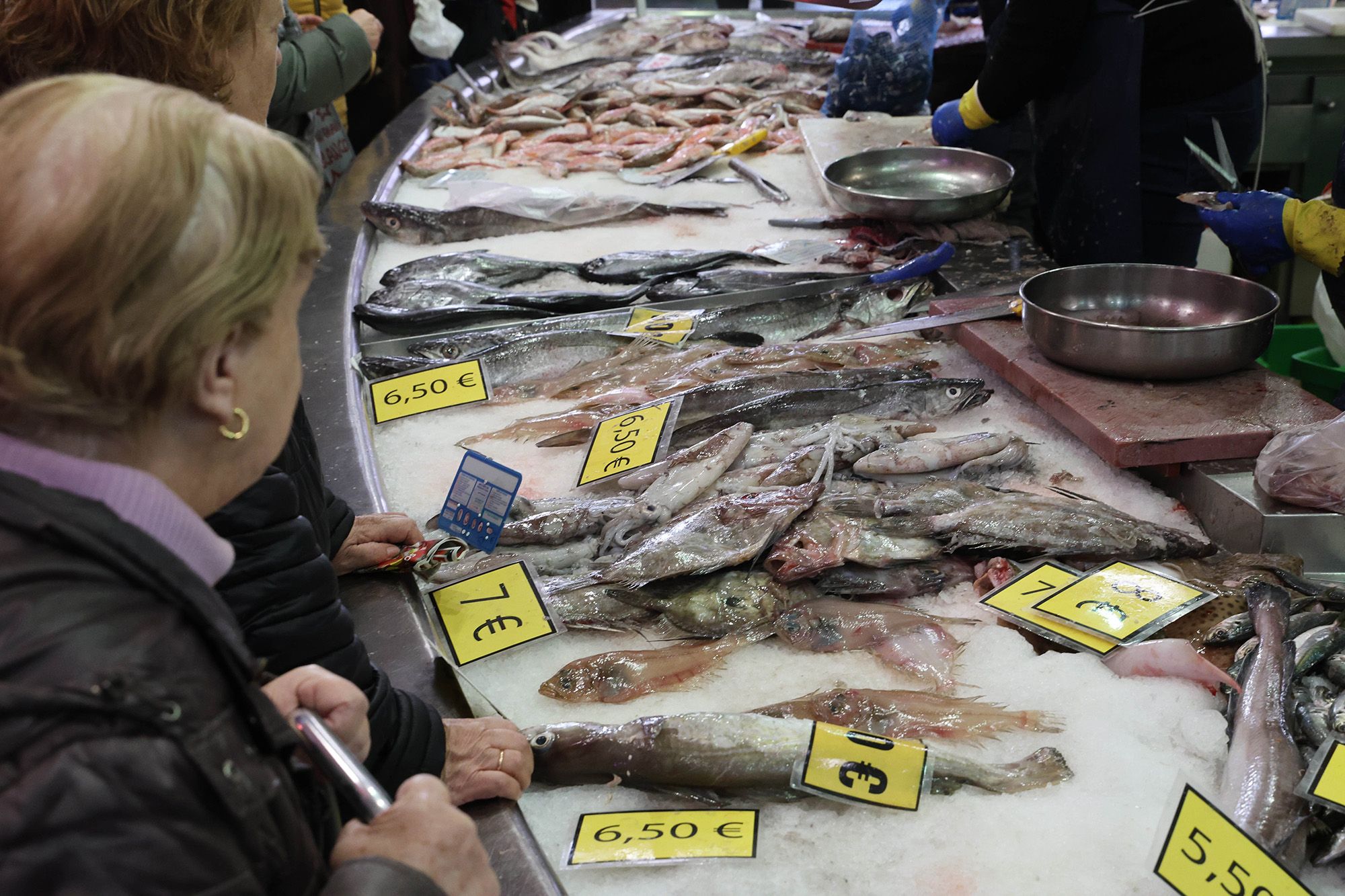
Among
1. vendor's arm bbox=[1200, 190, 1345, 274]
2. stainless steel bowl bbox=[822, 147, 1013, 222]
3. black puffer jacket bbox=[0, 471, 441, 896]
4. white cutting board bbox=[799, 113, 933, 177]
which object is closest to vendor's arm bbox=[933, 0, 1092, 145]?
stainless steel bowl bbox=[822, 147, 1013, 222]

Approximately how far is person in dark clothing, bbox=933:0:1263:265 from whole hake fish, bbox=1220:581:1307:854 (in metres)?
2.83

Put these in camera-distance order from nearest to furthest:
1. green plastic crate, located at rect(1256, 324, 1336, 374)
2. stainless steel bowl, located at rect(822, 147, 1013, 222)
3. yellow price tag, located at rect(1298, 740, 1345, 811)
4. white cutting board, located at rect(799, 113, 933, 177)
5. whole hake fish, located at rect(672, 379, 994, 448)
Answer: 1. yellow price tag, located at rect(1298, 740, 1345, 811)
2. whole hake fish, located at rect(672, 379, 994, 448)
3. stainless steel bowl, located at rect(822, 147, 1013, 222)
4. white cutting board, located at rect(799, 113, 933, 177)
5. green plastic crate, located at rect(1256, 324, 1336, 374)

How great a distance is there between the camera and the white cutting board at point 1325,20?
6441 mm

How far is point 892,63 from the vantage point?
19.0 feet

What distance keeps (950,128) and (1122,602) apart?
10.6ft

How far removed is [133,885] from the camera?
0.77 metres

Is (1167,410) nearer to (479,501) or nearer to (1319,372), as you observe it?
(479,501)

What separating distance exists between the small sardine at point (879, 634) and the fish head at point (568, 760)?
0.47 meters

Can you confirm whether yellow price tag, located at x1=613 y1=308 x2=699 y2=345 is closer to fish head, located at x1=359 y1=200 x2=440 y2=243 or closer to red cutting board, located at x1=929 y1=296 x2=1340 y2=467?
red cutting board, located at x1=929 y1=296 x2=1340 y2=467

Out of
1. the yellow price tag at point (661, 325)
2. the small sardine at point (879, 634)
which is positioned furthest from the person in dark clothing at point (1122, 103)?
the small sardine at point (879, 634)

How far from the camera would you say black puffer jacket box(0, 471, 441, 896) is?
2.49 ft

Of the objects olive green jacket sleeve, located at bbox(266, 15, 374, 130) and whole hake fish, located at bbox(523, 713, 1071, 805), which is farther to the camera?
olive green jacket sleeve, located at bbox(266, 15, 374, 130)

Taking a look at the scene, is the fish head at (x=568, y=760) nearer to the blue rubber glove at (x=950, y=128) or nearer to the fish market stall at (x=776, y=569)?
the fish market stall at (x=776, y=569)

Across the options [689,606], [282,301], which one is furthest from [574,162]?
[282,301]
